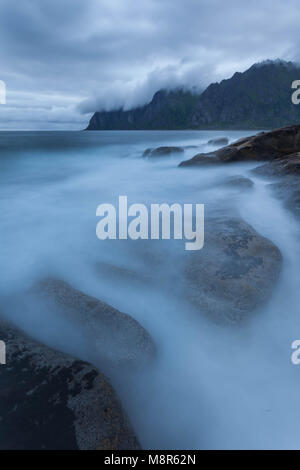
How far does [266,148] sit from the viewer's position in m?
16.4

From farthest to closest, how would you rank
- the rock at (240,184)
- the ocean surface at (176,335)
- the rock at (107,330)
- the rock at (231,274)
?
1. the rock at (240,184)
2. the rock at (231,274)
3. the rock at (107,330)
4. the ocean surface at (176,335)

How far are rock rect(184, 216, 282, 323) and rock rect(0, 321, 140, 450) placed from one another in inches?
81.3

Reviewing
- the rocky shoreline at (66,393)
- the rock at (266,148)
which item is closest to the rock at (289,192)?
the rock at (266,148)

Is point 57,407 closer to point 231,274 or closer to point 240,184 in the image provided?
point 231,274

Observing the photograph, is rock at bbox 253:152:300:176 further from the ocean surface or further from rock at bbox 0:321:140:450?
rock at bbox 0:321:140:450

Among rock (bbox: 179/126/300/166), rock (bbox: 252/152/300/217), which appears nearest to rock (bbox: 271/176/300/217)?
rock (bbox: 252/152/300/217)

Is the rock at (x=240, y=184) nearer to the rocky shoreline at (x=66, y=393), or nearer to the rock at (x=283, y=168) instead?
the rock at (x=283, y=168)

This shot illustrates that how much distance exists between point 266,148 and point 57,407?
17.2 metres

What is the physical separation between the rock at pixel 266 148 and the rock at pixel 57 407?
15.5m

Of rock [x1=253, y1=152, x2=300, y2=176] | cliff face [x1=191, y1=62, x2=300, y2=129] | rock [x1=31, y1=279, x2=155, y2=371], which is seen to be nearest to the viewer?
rock [x1=31, y1=279, x2=155, y2=371]

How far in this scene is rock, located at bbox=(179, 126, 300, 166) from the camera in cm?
1608

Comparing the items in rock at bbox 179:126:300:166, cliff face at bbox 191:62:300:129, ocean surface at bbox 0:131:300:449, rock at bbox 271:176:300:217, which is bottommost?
ocean surface at bbox 0:131:300:449

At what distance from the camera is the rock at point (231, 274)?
4.26 metres
